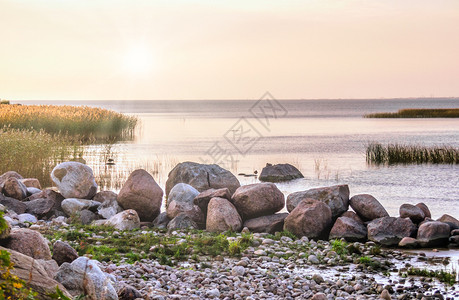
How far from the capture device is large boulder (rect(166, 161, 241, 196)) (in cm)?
1441

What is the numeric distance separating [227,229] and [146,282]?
401 cm

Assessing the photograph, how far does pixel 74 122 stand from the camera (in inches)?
1344

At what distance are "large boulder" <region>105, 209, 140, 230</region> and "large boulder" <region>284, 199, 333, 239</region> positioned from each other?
338 centimetres

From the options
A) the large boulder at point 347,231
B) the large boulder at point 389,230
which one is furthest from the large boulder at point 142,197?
the large boulder at point 389,230

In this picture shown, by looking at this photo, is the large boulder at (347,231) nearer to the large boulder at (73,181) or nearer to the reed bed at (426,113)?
the large boulder at (73,181)

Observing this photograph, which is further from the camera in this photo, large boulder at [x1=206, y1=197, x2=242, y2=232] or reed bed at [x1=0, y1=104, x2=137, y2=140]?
reed bed at [x1=0, y1=104, x2=137, y2=140]

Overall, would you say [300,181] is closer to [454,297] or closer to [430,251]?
[430,251]

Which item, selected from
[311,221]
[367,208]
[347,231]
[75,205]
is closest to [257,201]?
[311,221]

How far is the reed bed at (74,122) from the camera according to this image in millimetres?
32344

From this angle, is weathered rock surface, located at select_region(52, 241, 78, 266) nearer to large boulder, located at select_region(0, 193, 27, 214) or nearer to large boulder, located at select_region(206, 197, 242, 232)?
large boulder, located at select_region(206, 197, 242, 232)

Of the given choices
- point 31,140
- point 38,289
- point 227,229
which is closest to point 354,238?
point 227,229

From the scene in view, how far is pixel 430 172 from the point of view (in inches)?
914

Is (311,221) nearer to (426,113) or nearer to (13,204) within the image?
(13,204)

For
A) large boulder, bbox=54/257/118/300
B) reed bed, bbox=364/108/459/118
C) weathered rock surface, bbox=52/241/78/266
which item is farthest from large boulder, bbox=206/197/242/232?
reed bed, bbox=364/108/459/118
